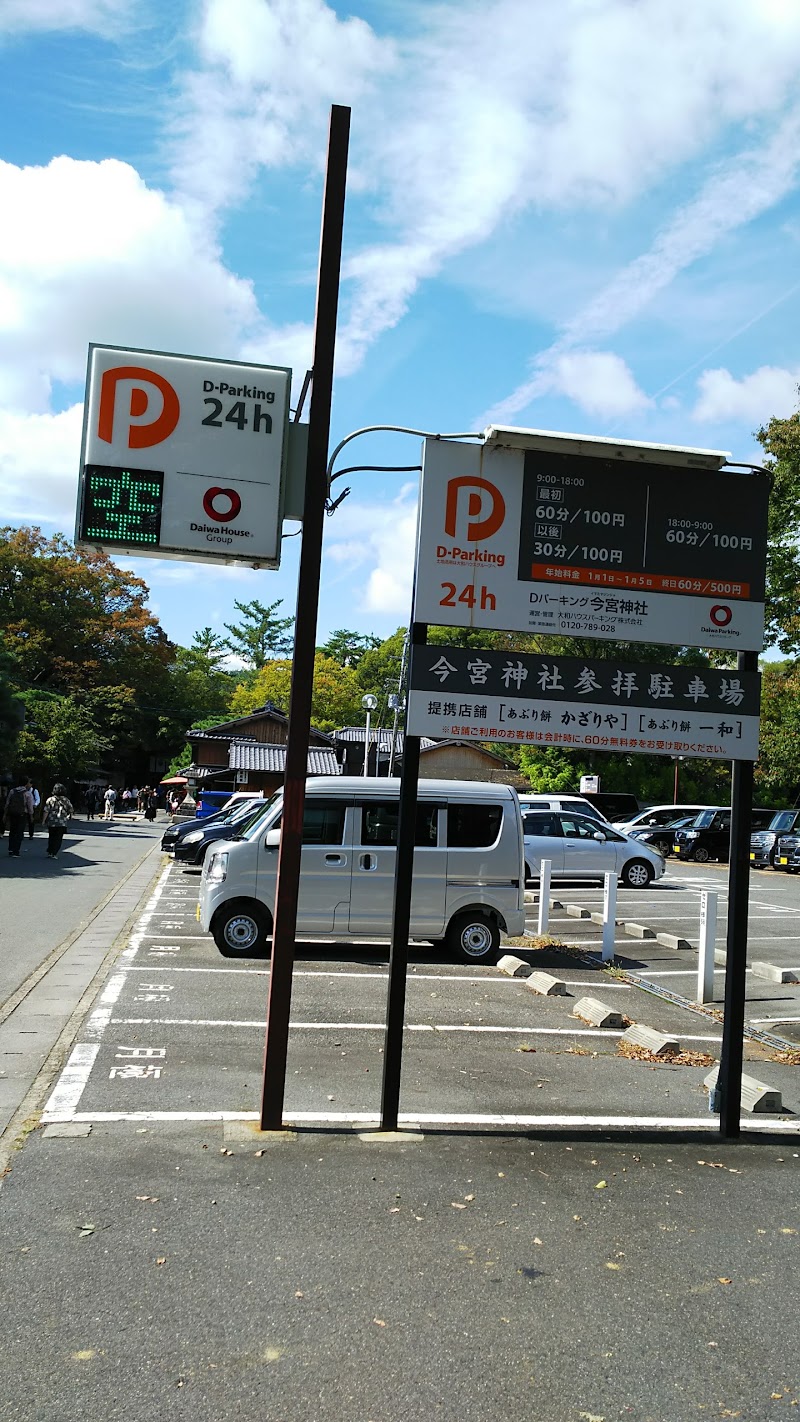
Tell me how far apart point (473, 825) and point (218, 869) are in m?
2.87

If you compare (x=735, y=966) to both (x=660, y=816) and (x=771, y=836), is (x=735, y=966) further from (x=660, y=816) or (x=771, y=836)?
(x=660, y=816)

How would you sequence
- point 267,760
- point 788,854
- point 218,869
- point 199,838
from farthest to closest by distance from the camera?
1. point 267,760
2. point 788,854
3. point 199,838
4. point 218,869

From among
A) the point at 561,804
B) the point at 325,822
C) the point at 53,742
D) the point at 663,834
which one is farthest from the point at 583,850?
the point at 53,742

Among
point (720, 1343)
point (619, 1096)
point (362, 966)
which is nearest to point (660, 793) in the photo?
point (362, 966)

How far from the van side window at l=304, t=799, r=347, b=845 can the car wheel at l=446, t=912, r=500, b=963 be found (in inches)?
65.4

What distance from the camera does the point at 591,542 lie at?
650cm

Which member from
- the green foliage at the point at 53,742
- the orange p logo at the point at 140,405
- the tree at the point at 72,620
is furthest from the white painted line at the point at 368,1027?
the tree at the point at 72,620

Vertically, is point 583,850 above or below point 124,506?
below

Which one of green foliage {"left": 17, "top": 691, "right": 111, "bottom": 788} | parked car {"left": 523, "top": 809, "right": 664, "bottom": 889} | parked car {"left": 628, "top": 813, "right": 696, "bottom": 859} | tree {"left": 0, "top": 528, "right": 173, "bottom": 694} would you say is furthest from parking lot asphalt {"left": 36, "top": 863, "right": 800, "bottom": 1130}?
tree {"left": 0, "top": 528, "right": 173, "bottom": 694}

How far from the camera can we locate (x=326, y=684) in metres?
72.5

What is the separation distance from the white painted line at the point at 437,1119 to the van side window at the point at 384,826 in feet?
19.2

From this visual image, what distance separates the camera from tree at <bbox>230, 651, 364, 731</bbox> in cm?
7281

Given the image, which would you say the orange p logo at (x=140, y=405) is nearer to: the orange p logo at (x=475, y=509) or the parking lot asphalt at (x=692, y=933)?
the orange p logo at (x=475, y=509)

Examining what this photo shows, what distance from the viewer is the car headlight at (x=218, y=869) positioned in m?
11.9
